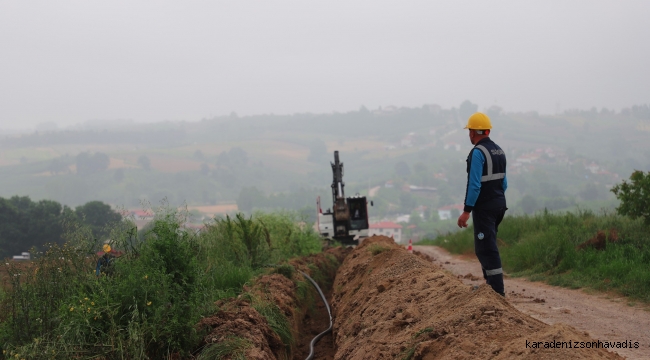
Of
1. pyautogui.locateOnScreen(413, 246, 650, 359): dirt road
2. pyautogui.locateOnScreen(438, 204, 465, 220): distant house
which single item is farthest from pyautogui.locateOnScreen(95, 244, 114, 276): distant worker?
pyautogui.locateOnScreen(438, 204, 465, 220): distant house

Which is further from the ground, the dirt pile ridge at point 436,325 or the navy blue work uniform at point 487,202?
the navy blue work uniform at point 487,202

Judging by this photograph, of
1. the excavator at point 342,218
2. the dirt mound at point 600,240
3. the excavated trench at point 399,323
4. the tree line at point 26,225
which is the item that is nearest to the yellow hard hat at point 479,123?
the excavated trench at point 399,323

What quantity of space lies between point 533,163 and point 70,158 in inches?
4591

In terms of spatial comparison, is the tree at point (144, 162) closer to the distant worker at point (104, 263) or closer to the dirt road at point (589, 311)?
the dirt road at point (589, 311)

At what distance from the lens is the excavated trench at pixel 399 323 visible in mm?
4752

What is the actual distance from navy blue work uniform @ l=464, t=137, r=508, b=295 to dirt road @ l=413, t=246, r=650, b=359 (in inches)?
44.2

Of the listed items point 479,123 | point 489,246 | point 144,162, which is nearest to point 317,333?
point 489,246

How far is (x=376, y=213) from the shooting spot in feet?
427

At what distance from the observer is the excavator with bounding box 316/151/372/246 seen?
96.8ft

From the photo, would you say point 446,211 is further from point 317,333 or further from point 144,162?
point 317,333

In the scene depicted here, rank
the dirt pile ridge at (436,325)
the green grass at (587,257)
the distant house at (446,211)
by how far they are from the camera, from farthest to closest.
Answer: the distant house at (446,211)
the green grass at (587,257)
the dirt pile ridge at (436,325)

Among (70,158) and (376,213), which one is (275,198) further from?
(70,158)

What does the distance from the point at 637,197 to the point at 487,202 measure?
8.16 metres

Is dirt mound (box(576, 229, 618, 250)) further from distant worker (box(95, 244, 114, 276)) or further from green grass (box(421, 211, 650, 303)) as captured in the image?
distant worker (box(95, 244, 114, 276))
